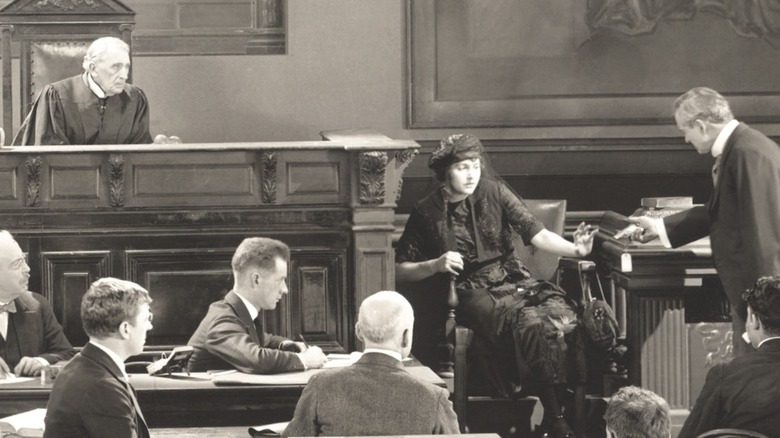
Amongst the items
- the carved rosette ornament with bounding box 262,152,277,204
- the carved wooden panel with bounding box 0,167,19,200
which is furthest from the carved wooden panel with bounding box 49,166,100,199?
the carved rosette ornament with bounding box 262,152,277,204

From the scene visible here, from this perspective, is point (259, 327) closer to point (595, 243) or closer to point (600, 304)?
point (600, 304)

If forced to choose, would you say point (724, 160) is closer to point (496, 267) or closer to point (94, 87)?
point (496, 267)

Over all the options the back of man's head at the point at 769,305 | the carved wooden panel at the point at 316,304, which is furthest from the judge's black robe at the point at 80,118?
the back of man's head at the point at 769,305

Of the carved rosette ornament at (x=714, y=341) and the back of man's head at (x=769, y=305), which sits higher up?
the back of man's head at (x=769, y=305)

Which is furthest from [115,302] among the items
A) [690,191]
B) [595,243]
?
[690,191]

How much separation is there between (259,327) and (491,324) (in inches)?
65.6

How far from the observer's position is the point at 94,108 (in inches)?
275

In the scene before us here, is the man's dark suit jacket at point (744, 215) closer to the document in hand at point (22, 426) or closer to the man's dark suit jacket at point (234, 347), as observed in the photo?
the man's dark suit jacket at point (234, 347)

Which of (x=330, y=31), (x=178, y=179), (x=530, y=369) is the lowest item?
(x=530, y=369)

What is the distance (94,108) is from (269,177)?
1332 millimetres

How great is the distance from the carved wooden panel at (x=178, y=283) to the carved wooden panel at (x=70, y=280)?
18cm

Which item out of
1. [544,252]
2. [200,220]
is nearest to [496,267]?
[544,252]

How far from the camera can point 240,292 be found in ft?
16.6

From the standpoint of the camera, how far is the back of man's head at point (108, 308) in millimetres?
3740
